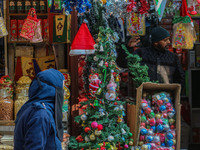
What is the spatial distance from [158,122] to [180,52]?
184 cm

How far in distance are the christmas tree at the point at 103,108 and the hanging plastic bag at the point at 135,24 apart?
0.76 m

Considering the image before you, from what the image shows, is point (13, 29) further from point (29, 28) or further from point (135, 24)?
point (135, 24)

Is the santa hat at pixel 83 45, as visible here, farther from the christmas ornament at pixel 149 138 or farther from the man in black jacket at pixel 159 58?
the christmas ornament at pixel 149 138

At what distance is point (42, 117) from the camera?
83.8 inches

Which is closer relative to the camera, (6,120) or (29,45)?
(6,120)

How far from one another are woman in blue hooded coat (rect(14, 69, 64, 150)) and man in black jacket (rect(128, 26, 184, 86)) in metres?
2.36

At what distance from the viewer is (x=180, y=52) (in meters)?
5.59

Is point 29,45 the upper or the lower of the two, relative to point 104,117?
upper

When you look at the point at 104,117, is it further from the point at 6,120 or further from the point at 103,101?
the point at 6,120

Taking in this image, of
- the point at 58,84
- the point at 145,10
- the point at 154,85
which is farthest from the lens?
the point at 145,10

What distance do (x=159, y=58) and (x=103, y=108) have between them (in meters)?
1.13

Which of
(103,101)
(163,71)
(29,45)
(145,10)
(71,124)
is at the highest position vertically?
(145,10)

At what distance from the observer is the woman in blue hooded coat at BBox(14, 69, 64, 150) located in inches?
82.0

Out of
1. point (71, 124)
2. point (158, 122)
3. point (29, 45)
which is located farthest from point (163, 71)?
point (29, 45)
